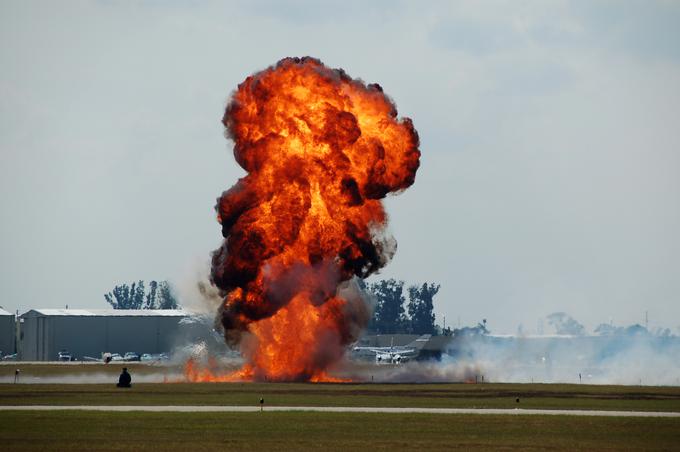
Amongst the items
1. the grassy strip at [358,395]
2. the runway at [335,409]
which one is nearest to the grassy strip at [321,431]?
the runway at [335,409]

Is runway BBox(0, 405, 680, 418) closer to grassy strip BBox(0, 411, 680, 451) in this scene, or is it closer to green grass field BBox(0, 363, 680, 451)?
green grass field BBox(0, 363, 680, 451)

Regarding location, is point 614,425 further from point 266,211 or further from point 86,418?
point 266,211

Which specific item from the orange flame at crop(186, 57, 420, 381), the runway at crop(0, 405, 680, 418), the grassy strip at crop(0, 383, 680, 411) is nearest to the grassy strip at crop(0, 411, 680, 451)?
the runway at crop(0, 405, 680, 418)

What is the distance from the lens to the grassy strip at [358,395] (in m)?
87.1

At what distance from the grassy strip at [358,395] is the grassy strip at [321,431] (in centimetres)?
1182

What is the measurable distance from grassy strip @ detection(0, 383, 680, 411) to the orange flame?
845 centimetres

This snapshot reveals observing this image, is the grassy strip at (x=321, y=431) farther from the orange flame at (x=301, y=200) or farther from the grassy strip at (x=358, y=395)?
the orange flame at (x=301, y=200)

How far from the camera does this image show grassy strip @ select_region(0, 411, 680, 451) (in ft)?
193

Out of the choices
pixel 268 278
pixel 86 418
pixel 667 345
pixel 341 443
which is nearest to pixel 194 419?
pixel 86 418

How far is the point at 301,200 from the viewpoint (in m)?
122

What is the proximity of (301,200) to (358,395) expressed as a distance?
93.2 feet

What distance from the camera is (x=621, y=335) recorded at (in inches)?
6934

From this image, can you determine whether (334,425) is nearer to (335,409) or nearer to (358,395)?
(335,409)

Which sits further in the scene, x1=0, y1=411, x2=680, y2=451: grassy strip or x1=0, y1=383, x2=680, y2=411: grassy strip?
x1=0, y1=383, x2=680, y2=411: grassy strip
